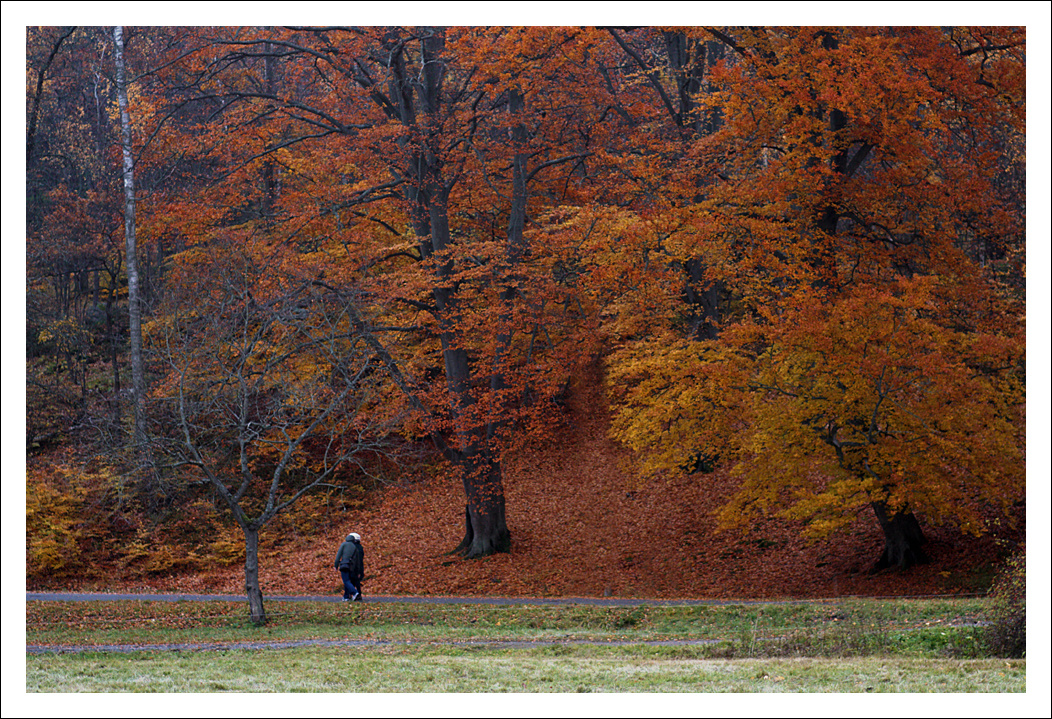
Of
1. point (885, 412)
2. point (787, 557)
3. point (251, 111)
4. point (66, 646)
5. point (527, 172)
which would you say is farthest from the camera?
point (527, 172)

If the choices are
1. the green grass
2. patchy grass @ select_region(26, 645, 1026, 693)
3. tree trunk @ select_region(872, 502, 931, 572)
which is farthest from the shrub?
tree trunk @ select_region(872, 502, 931, 572)

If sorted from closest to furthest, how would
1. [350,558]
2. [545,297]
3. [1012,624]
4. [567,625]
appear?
[1012,624] < [567,625] < [350,558] < [545,297]

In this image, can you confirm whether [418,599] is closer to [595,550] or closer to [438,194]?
[595,550]

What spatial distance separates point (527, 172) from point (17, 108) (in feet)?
37.7

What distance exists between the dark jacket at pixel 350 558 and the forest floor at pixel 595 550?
2.70 metres

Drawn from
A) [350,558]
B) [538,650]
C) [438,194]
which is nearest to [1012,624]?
[538,650]

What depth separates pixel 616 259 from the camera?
16531 mm

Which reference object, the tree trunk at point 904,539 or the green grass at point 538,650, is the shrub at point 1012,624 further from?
the tree trunk at point 904,539

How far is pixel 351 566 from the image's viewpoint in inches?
623

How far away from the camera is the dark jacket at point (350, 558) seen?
1573cm

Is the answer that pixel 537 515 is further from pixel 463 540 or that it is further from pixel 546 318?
pixel 546 318

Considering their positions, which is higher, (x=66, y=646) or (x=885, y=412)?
(x=885, y=412)

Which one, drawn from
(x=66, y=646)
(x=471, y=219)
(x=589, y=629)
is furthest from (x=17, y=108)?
(x=471, y=219)

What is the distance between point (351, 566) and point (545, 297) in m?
6.30
